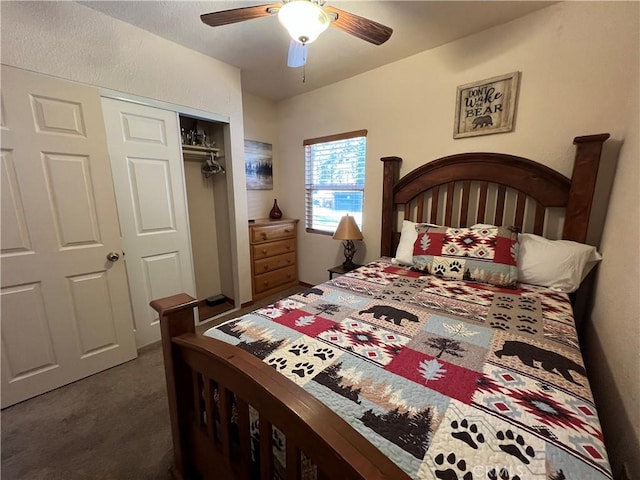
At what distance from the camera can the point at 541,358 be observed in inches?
37.1

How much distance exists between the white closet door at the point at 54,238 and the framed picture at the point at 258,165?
1.54m

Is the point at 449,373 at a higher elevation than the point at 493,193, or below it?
below

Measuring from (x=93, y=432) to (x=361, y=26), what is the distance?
8.72 ft

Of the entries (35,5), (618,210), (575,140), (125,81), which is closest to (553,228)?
(618,210)

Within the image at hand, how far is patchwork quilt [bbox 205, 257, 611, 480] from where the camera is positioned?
1.98 feet

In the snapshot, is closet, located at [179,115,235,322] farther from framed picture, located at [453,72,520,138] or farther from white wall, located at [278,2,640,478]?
framed picture, located at [453,72,520,138]

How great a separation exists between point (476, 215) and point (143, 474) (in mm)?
2669

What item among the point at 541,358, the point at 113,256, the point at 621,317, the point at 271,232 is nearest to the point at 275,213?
the point at 271,232

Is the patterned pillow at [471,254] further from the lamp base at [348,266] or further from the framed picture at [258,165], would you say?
the framed picture at [258,165]

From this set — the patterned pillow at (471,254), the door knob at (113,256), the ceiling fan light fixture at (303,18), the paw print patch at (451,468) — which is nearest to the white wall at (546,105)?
the patterned pillow at (471,254)

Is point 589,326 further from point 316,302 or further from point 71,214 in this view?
point 71,214

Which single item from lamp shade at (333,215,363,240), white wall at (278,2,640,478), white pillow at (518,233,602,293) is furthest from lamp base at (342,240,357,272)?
white pillow at (518,233,602,293)

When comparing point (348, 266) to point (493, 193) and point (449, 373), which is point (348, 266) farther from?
point (449, 373)

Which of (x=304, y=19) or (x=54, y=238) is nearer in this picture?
(x=304, y=19)
